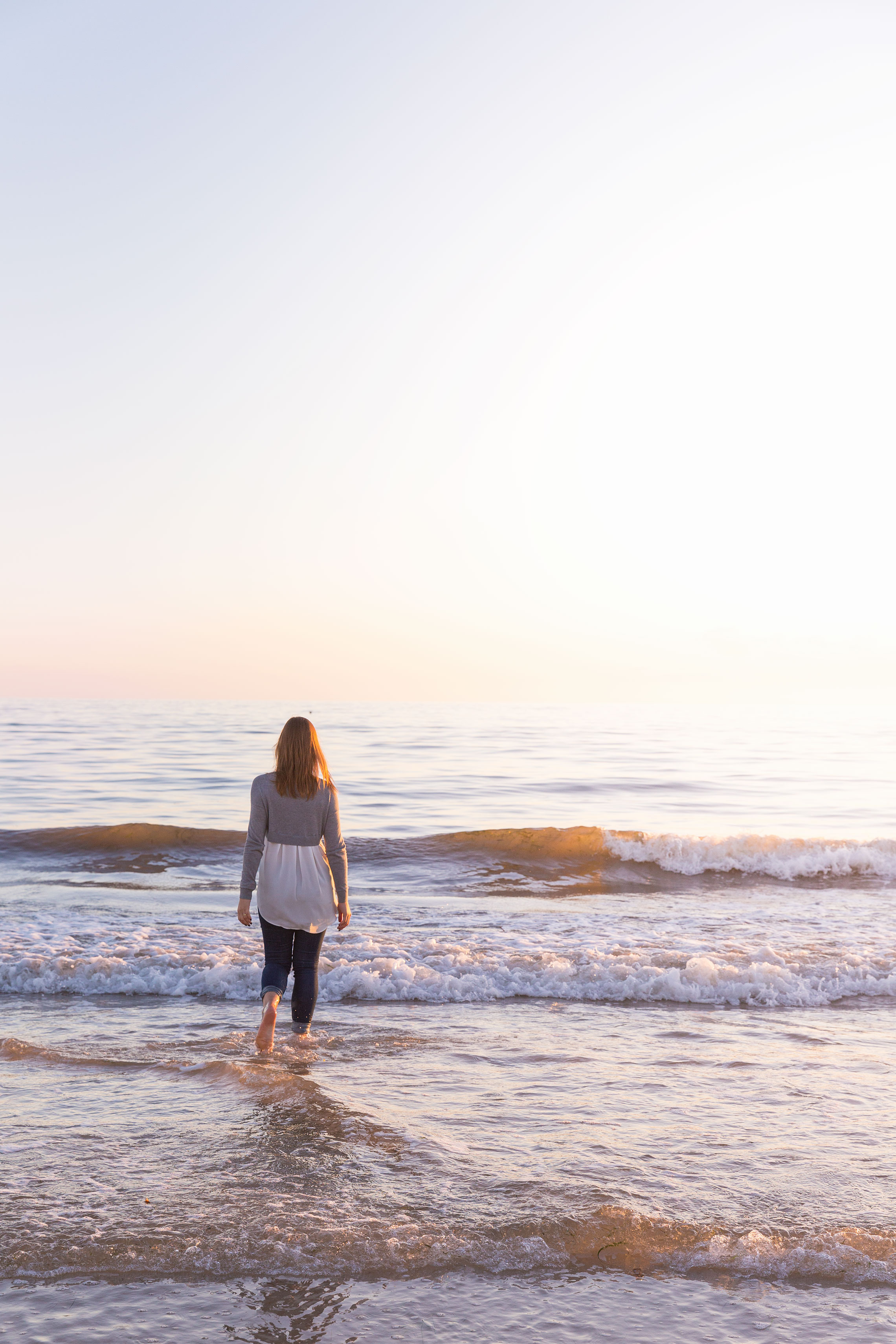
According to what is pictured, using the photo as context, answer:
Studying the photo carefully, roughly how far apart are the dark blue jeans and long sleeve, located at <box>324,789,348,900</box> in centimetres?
30

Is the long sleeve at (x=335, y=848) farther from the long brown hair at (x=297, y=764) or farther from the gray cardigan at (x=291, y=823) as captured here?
the long brown hair at (x=297, y=764)

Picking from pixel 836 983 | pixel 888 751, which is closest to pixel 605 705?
pixel 888 751

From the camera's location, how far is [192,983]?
7.93 meters

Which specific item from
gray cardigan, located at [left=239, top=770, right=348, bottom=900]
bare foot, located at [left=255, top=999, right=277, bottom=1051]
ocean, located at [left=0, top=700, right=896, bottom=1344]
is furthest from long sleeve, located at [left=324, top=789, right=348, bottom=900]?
ocean, located at [left=0, top=700, right=896, bottom=1344]

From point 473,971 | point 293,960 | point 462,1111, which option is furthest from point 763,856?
point 462,1111

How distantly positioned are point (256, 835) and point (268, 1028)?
1214 millimetres

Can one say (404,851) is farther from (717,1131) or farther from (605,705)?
(605,705)

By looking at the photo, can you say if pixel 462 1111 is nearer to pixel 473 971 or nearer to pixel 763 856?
pixel 473 971

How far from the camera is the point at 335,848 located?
6043 mm

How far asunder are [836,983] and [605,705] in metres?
72.6

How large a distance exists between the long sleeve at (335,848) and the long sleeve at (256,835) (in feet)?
0.19

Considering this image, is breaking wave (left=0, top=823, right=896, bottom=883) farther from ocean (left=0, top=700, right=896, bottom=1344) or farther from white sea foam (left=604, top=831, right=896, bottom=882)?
ocean (left=0, top=700, right=896, bottom=1344)

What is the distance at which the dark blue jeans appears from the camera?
19.9 feet

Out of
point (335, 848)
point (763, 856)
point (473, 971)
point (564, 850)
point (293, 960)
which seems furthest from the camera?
point (564, 850)
